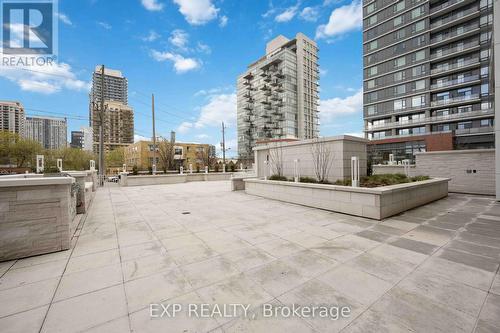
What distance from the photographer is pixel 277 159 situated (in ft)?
44.5

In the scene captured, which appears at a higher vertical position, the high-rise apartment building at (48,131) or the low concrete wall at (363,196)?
the high-rise apartment building at (48,131)

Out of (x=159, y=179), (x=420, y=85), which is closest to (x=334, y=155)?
(x=159, y=179)

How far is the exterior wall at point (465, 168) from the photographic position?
37.8 feet

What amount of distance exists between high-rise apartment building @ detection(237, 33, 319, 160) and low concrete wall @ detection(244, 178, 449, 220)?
53.0 meters

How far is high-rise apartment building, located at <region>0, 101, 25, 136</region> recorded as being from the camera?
3281 cm

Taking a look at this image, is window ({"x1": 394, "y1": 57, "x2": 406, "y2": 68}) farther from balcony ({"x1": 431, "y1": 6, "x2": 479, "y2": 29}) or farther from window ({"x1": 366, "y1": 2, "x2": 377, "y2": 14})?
window ({"x1": 366, "y1": 2, "x2": 377, "y2": 14})

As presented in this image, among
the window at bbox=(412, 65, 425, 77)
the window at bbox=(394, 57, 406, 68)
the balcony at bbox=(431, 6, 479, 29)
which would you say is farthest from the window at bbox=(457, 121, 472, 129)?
the balcony at bbox=(431, 6, 479, 29)

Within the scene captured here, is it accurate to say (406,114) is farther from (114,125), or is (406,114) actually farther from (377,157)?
(114,125)

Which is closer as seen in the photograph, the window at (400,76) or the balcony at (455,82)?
the balcony at (455,82)

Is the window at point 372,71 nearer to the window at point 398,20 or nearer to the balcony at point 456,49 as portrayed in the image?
the window at point 398,20

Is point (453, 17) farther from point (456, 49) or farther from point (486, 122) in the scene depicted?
point (486, 122)

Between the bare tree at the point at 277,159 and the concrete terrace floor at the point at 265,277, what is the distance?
24.3ft

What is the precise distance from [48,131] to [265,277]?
2629 inches

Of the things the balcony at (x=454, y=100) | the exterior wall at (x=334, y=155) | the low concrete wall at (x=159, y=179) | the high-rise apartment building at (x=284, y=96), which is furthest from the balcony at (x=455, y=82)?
the low concrete wall at (x=159, y=179)
